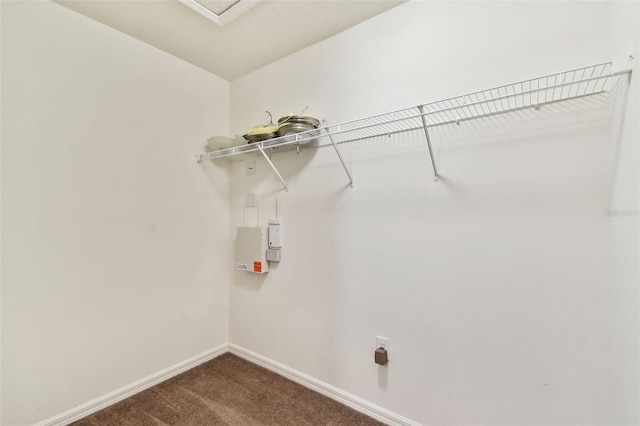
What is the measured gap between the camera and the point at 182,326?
217 centimetres

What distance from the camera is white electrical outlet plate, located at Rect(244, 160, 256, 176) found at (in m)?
2.32

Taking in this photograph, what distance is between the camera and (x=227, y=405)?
1.75 m

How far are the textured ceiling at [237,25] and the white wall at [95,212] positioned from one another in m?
0.14

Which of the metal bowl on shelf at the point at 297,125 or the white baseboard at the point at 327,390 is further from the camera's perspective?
the metal bowl on shelf at the point at 297,125

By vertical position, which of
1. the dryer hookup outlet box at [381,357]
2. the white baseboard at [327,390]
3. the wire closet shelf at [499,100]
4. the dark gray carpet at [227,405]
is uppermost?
the wire closet shelf at [499,100]

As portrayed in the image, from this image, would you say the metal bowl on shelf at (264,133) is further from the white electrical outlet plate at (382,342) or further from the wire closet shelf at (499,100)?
Answer: the white electrical outlet plate at (382,342)

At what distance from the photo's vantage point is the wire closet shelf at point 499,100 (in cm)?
108

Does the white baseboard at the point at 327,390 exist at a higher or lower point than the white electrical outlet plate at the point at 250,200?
lower

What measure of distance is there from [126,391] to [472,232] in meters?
2.34

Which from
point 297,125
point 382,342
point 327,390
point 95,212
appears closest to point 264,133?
point 297,125

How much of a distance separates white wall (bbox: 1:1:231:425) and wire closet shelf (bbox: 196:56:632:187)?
93 cm

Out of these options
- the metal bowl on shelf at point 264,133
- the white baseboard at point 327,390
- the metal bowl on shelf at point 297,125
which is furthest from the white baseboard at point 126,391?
the metal bowl on shelf at point 297,125

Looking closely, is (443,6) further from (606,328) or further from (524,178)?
(606,328)

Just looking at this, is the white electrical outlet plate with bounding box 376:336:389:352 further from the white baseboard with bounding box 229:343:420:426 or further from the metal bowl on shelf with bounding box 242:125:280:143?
the metal bowl on shelf with bounding box 242:125:280:143
